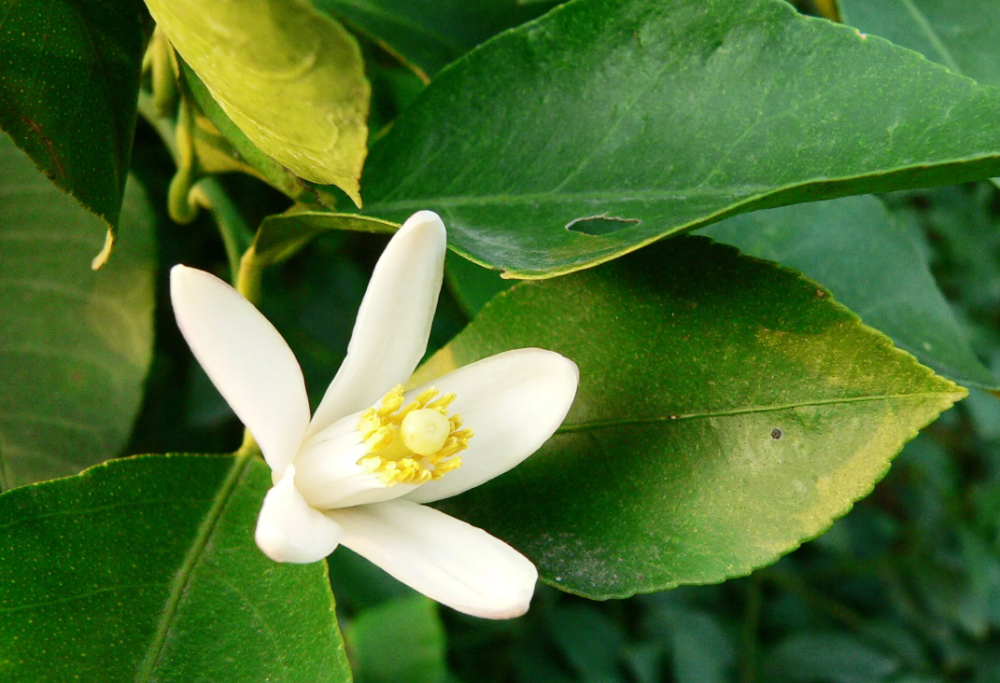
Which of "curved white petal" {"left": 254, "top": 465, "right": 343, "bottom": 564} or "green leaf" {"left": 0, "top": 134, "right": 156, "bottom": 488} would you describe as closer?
"curved white petal" {"left": 254, "top": 465, "right": 343, "bottom": 564}

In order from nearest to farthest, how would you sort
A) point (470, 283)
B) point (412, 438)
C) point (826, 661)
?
point (412, 438)
point (470, 283)
point (826, 661)

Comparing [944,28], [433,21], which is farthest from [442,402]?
[944,28]

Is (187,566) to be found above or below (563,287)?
below

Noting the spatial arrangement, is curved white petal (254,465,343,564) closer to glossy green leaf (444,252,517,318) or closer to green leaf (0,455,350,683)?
Answer: green leaf (0,455,350,683)

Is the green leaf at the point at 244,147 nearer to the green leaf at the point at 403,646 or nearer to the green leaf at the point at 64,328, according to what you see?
the green leaf at the point at 64,328

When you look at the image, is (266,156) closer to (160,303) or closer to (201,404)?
(160,303)

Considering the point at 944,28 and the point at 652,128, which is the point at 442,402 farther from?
the point at 944,28

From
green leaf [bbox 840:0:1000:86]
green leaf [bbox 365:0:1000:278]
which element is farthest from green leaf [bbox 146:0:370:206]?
green leaf [bbox 840:0:1000:86]
